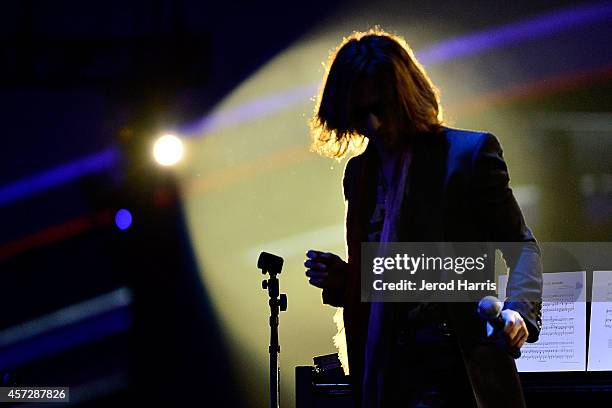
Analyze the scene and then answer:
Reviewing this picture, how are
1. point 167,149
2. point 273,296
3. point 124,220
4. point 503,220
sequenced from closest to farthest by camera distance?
point 503,220
point 273,296
point 167,149
point 124,220

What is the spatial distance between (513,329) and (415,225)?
0.99 feet

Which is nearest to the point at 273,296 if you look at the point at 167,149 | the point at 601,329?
the point at 601,329

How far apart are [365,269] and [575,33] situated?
4019 millimetres

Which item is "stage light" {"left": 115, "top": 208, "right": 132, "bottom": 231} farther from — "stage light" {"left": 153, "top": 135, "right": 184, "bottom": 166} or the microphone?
the microphone

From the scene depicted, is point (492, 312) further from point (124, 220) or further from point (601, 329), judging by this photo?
point (124, 220)

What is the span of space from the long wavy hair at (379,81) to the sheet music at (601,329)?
1.87 metres

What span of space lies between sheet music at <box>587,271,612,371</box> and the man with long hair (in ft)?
6.06

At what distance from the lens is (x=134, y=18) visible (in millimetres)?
5504

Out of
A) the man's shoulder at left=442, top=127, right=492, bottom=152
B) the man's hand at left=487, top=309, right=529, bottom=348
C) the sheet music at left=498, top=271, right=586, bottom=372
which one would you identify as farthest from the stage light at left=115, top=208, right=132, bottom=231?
the man's hand at left=487, top=309, right=529, bottom=348

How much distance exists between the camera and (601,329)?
10.6 feet

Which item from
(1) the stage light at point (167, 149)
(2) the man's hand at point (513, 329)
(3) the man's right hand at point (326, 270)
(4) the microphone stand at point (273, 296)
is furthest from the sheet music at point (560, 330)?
(1) the stage light at point (167, 149)

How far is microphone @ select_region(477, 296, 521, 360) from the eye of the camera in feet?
4.54

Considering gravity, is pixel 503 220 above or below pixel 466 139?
below

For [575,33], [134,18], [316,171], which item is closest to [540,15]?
[575,33]
